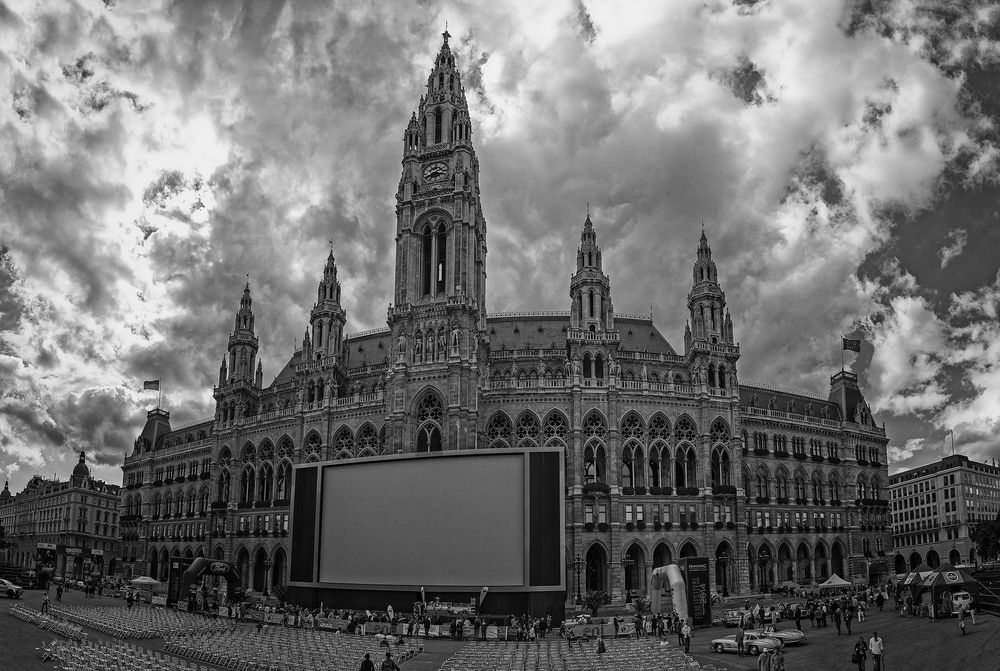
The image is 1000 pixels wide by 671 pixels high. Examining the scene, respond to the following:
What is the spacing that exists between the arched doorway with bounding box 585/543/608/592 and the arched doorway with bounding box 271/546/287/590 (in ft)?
117

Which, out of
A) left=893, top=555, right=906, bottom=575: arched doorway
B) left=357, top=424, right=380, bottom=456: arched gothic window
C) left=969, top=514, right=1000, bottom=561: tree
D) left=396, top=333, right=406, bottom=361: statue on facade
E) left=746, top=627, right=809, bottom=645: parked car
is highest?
left=396, top=333, right=406, bottom=361: statue on facade

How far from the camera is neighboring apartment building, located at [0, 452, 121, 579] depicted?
Answer: 141m

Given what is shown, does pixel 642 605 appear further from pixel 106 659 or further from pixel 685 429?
pixel 106 659

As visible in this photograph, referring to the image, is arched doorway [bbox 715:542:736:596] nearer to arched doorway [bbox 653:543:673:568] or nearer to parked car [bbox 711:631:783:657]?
arched doorway [bbox 653:543:673:568]

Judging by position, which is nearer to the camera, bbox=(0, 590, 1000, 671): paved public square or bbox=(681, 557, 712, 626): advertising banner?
bbox=(0, 590, 1000, 671): paved public square

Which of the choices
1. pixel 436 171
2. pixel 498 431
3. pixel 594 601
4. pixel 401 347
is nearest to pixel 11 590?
pixel 401 347

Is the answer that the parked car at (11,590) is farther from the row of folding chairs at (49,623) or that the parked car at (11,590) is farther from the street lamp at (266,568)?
the street lamp at (266,568)

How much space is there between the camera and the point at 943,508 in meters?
140

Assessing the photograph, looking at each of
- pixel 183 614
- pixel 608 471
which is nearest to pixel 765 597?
pixel 608 471

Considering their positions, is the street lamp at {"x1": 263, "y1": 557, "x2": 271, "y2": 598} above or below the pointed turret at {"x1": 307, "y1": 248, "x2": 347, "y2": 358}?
below

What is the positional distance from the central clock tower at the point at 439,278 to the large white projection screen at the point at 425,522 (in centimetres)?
892

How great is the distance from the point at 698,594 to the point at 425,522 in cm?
2365

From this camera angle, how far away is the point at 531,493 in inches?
2625

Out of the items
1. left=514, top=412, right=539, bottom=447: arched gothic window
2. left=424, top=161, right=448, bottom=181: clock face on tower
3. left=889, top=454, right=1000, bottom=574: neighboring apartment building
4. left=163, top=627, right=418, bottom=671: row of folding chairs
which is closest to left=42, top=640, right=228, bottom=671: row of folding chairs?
left=163, top=627, right=418, bottom=671: row of folding chairs
